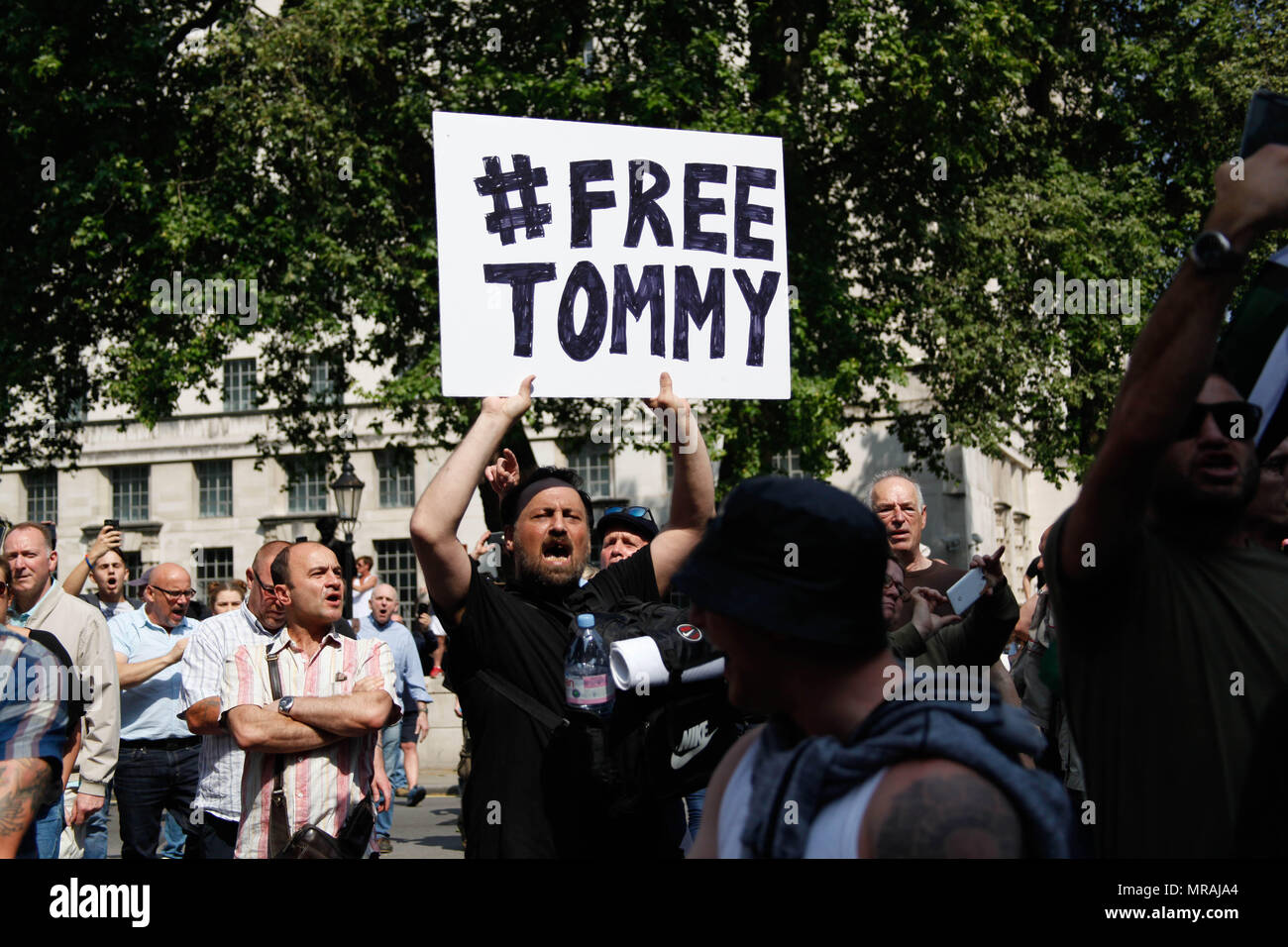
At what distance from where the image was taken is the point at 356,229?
17.3 m

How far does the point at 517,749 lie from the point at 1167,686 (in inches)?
78.3

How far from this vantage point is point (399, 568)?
3794 centimetres

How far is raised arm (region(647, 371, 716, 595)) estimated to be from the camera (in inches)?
169

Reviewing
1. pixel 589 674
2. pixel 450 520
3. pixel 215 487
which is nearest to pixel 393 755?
pixel 450 520

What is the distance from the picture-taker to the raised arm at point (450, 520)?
12.1 ft

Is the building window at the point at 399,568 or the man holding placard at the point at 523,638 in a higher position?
the man holding placard at the point at 523,638

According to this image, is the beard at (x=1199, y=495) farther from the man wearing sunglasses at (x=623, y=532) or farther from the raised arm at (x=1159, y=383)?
the man wearing sunglasses at (x=623, y=532)

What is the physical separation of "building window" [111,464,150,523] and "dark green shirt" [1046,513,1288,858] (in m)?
42.8
